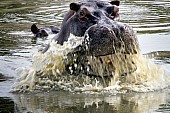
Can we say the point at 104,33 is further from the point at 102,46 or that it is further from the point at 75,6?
the point at 75,6

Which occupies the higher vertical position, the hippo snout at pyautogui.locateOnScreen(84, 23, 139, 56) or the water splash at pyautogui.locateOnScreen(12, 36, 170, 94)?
the hippo snout at pyautogui.locateOnScreen(84, 23, 139, 56)

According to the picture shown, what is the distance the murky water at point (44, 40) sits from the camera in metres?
5.02

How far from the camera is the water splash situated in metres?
5.69

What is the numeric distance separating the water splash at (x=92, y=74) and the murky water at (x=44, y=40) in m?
0.21

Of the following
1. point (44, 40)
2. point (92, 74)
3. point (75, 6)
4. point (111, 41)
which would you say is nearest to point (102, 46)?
point (111, 41)

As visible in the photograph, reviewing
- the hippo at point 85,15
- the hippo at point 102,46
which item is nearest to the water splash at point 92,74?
the hippo at point 102,46

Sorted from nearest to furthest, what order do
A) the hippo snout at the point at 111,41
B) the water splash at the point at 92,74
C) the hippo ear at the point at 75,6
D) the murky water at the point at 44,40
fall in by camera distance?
the murky water at the point at 44,40
the hippo snout at the point at 111,41
the water splash at the point at 92,74
the hippo ear at the point at 75,6

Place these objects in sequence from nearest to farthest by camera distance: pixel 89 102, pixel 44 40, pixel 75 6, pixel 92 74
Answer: pixel 89 102 → pixel 92 74 → pixel 75 6 → pixel 44 40

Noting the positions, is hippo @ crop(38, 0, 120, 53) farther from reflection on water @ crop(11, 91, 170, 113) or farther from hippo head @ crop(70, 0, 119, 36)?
reflection on water @ crop(11, 91, 170, 113)

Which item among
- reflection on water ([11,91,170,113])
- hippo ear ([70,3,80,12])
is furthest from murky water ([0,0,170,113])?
hippo ear ([70,3,80,12])

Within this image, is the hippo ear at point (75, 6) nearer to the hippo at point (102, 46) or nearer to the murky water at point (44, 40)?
the hippo at point (102, 46)

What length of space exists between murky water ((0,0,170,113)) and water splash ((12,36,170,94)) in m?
0.21

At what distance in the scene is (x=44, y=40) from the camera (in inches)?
376

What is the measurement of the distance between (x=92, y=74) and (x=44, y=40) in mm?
3865
